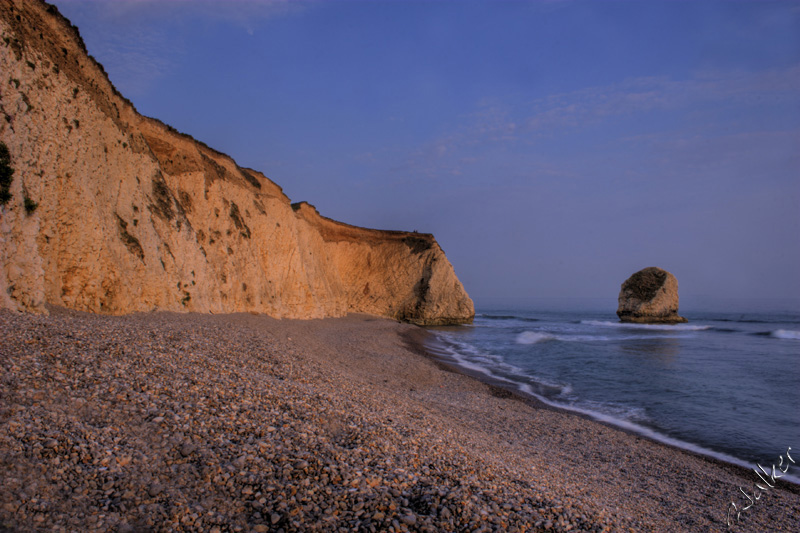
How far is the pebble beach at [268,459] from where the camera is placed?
2805mm

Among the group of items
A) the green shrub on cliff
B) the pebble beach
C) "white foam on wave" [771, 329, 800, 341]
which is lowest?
"white foam on wave" [771, 329, 800, 341]

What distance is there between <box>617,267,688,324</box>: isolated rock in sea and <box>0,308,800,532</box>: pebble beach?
Answer: 134ft

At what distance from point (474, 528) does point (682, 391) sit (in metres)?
11.4

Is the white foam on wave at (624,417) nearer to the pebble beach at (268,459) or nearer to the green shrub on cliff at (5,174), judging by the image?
the pebble beach at (268,459)

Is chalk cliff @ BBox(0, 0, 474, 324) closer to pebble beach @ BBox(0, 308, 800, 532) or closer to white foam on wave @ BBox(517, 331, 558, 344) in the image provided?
pebble beach @ BBox(0, 308, 800, 532)

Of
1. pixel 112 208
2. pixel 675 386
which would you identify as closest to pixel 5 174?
pixel 112 208

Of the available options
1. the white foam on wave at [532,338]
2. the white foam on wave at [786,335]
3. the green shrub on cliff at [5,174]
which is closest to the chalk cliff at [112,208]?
the green shrub on cliff at [5,174]

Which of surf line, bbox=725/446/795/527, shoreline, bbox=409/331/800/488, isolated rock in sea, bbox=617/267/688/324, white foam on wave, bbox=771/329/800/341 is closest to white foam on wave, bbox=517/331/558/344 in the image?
shoreline, bbox=409/331/800/488

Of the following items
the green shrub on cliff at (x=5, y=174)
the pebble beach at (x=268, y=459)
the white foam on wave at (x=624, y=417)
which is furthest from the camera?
the white foam on wave at (x=624, y=417)

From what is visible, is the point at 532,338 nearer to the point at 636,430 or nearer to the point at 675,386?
the point at 675,386

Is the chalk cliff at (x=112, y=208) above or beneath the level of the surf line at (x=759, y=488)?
above

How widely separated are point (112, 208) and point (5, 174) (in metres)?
4.01

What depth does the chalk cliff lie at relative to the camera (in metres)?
7.89

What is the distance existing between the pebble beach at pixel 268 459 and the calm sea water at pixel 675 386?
3.36 feet
